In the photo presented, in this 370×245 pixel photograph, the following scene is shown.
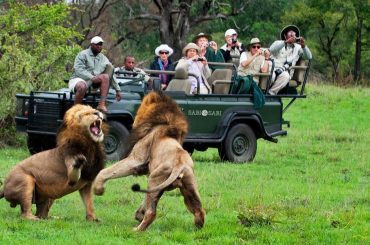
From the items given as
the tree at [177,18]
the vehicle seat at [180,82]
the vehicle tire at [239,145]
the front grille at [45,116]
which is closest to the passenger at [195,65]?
the vehicle seat at [180,82]

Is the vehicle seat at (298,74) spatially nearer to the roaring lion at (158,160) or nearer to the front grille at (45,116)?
the front grille at (45,116)

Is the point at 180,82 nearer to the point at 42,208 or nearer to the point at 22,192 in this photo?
the point at 42,208

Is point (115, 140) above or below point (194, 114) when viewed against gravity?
below

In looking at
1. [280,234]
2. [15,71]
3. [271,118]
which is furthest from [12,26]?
[280,234]

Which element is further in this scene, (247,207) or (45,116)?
(45,116)

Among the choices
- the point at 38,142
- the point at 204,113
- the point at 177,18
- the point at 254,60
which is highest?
the point at 177,18

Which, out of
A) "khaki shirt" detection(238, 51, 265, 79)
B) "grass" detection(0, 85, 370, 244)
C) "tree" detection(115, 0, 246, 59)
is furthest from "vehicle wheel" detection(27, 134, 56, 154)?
"tree" detection(115, 0, 246, 59)

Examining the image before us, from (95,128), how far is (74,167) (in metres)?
0.43

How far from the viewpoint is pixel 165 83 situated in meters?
14.3

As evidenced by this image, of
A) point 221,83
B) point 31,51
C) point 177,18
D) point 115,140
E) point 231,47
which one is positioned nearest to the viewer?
point 115,140

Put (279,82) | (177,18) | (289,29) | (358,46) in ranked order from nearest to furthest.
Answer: (279,82) → (289,29) → (177,18) → (358,46)

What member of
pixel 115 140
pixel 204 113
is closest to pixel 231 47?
pixel 204 113

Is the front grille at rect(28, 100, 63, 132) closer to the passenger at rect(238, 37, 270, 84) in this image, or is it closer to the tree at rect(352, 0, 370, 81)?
the passenger at rect(238, 37, 270, 84)

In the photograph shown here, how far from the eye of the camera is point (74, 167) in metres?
7.96
